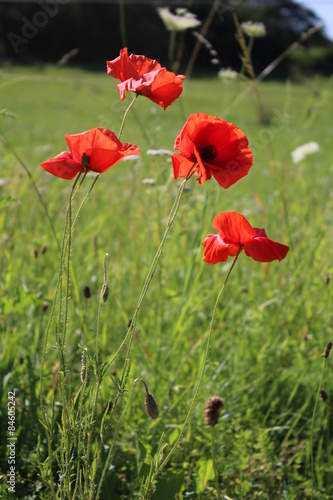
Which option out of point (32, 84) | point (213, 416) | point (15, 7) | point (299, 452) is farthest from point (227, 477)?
point (15, 7)

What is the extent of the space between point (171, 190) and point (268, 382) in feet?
2.59

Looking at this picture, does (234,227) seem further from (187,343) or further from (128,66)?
(187,343)

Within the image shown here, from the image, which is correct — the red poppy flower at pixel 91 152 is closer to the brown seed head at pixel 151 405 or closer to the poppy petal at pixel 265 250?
the poppy petal at pixel 265 250

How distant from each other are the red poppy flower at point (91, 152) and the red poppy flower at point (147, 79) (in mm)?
113

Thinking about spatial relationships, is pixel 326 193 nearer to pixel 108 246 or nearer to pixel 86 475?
pixel 108 246

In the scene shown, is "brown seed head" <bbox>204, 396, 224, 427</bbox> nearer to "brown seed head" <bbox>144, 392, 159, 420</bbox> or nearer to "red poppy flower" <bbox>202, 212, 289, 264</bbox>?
"brown seed head" <bbox>144, 392, 159, 420</bbox>

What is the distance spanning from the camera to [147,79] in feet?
3.19

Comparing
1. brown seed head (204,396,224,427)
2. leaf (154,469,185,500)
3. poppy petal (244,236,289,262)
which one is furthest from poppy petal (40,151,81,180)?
leaf (154,469,185,500)

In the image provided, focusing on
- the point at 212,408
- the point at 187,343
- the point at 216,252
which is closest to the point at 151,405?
the point at 212,408

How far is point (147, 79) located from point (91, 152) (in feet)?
0.54

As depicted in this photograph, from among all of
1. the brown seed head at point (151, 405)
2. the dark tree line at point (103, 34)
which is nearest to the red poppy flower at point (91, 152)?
the brown seed head at point (151, 405)

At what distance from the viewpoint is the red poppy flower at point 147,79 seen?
0.97 metres

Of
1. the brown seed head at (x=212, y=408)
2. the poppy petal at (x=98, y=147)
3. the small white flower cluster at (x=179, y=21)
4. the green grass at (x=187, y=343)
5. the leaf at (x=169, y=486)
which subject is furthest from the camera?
the small white flower cluster at (x=179, y=21)

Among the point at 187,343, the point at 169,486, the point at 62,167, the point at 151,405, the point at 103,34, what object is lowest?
the point at 103,34
